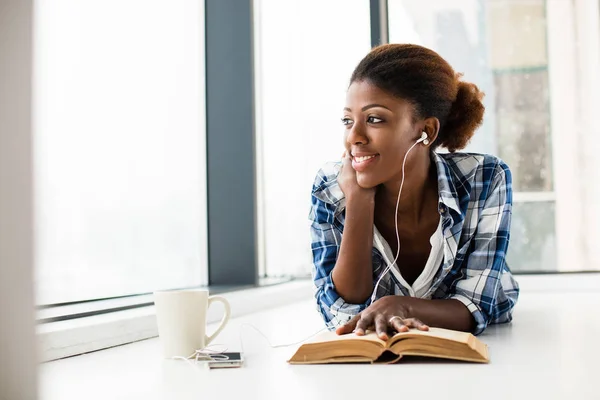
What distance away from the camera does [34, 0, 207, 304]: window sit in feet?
5.40

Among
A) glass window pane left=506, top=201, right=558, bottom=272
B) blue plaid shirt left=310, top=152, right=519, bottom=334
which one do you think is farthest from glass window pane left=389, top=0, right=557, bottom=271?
blue plaid shirt left=310, top=152, right=519, bottom=334

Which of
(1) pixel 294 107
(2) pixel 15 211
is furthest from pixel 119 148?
(1) pixel 294 107

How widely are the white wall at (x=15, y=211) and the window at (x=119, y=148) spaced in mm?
582

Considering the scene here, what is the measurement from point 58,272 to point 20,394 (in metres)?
0.98

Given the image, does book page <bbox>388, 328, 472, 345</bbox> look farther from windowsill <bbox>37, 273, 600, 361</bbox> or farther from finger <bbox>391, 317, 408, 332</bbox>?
windowsill <bbox>37, 273, 600, 361</bbox>

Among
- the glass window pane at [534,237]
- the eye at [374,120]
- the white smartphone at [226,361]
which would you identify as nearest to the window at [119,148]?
the white smartphone at [226,361]

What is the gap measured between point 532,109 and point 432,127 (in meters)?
1.79

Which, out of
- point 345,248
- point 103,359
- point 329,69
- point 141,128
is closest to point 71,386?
point 103,359

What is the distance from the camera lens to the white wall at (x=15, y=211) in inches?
28.5

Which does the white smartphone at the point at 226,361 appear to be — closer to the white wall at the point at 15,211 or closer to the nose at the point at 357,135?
the white wall at the point at 15,211

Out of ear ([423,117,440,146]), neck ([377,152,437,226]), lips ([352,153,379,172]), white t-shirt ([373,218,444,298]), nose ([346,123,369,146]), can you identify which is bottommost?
white t-shirt ([373,218,444,298])

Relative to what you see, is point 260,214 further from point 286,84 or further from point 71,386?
point 71,386

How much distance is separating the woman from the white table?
165mm

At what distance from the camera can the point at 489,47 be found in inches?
135
